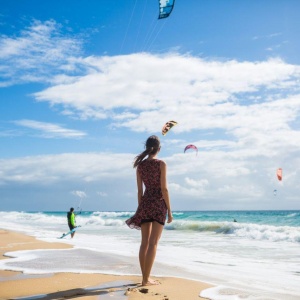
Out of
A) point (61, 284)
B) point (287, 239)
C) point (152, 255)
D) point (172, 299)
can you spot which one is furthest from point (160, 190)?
point (287, 239)

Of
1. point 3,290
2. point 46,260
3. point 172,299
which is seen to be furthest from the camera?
point 46,260

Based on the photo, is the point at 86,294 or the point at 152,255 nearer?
the point at 86,294

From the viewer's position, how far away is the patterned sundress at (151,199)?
4027 millimetres

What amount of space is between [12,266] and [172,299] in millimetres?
2896

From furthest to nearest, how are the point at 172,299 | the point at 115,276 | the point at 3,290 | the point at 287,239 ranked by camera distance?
the point at 287,239 → the point at 115,276 → the point at 3,290 → the point at 172,299

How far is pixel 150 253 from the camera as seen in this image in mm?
3971

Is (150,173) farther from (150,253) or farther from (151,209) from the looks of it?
(150,253)

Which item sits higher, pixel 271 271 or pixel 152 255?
pixel 152 255

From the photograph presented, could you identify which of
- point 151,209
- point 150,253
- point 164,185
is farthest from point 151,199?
point 150,253

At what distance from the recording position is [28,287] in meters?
3.85

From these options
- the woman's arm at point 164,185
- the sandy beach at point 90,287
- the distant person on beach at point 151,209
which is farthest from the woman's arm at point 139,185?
the sandy beach at point 90,287

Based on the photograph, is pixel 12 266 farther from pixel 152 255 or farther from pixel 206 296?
pixel 206 296

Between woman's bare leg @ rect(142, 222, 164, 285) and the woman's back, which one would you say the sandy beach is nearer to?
woman's bare leg @ rect(142, 222, 164, 285)

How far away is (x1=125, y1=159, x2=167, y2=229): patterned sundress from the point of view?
13.2ft
